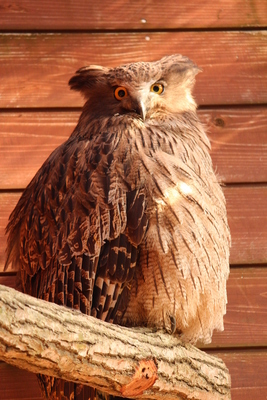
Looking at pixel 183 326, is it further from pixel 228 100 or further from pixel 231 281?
pixel 228 100

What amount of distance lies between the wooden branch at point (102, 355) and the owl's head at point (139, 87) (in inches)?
32.7

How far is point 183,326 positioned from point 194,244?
309 millimetres

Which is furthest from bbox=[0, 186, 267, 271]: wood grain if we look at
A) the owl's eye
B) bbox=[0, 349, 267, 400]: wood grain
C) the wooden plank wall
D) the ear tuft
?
the ear tuft

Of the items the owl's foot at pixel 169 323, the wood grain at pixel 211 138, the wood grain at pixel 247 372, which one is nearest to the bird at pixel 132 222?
the owl's foot at pixel 169 323

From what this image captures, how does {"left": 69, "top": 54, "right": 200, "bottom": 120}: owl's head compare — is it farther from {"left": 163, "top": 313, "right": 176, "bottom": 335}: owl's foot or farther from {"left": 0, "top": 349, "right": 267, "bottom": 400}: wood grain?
{"left": 0, "top": 349, "right": 267, "bottom": 400}: wood grain

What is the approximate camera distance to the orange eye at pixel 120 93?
8.14ft

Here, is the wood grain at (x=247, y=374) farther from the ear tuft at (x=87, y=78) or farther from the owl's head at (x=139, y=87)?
the ear tuft at (x=87, y=78)

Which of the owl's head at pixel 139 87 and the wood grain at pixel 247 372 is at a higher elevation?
the owl's head at pixel 139 87

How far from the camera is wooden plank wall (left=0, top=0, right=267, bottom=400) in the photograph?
9.37ft

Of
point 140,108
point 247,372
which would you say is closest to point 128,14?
point 140,108

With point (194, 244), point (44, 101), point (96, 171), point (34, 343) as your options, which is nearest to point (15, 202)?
point (44, 101)

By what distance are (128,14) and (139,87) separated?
2.26ft

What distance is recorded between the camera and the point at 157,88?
2539mm

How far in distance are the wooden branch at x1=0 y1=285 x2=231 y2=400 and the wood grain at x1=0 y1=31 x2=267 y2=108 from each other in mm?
1202
